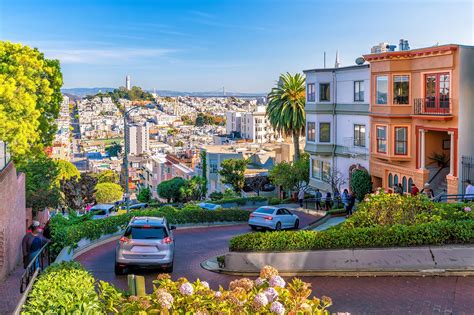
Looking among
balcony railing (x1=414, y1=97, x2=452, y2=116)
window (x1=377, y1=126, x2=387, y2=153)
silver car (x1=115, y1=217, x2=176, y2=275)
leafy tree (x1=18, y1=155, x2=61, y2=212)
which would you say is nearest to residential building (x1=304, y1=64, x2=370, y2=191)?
window (x1=377, y1=126, x2=387, y2=153)

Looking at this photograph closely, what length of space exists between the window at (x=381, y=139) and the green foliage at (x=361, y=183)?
2.68m

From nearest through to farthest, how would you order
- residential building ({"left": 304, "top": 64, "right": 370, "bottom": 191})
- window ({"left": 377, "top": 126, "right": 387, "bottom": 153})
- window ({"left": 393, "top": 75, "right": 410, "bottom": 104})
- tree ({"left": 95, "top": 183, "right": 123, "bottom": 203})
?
window ({"left": 393, "top": 75, "right": 410, "bottom": 104}) → window ({"left": 377, "top": 126, "right": 387, "bottom": 153}) → residential building ({"left": 304, "top": 64, "right": 370, "bottom": 191}) → tree ({"left": 95, "top": 183, "right": 123, "bottom": 203})

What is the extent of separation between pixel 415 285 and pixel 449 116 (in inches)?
716

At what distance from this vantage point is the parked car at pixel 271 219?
86.9 ft

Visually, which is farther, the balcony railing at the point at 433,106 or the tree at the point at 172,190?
the tree at the point at 172,190

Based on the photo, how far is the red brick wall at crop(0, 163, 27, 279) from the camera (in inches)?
647

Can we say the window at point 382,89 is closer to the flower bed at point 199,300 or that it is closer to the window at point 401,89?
the window at point 401,89

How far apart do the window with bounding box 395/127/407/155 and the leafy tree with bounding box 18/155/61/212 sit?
64.1 feet

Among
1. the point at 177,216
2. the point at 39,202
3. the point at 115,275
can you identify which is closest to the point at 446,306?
the point at 115,275

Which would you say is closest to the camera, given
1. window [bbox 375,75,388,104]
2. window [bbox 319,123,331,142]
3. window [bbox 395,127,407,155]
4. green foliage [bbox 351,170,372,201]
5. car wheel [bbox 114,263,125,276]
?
car wheel [bbox 114,263,125,276]

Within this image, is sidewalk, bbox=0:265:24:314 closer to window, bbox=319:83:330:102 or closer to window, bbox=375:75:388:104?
window, bbox=375:75:388:104

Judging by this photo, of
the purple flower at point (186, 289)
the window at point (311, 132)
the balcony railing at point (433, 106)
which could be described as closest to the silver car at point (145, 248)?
the purple flower at point (186, 289)

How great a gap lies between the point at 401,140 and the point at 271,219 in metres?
11.0

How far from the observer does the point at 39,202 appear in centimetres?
3141
